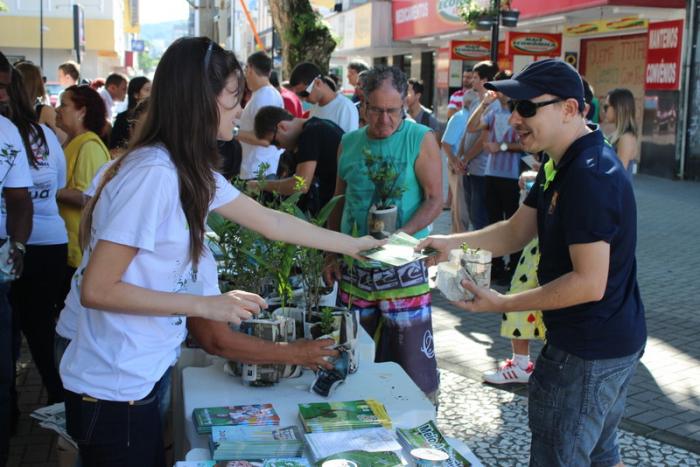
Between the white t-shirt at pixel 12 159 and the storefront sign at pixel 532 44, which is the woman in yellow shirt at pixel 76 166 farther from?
the storefront sign at pixel 532 44

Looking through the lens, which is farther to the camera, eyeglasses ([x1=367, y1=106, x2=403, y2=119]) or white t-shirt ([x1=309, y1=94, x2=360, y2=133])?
white t-shirt ([x1=309, y1=94, x2=360, y2=133])

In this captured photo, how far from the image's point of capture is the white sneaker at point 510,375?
521 centimetres

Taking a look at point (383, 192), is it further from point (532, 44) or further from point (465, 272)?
point (532, 44)

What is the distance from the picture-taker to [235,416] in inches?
107

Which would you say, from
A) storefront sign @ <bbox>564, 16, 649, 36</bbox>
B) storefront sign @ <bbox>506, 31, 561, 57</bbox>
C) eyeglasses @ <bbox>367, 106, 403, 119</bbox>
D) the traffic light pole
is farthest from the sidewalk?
storefront sign @ <bbox>506, 31, 561, 57</bbox>

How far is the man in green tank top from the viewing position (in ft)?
12.5

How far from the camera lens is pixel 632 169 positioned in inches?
253

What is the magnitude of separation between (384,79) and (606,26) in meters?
17.3

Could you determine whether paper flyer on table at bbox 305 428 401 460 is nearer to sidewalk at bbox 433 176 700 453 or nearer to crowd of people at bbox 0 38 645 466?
crowd of people at bbox 0 38 645 466

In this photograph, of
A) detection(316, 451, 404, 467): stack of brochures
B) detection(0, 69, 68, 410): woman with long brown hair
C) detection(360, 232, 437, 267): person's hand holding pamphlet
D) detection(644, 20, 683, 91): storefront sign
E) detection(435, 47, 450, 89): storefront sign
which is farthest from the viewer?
detection(435, 47, 450, 89): storefront sign

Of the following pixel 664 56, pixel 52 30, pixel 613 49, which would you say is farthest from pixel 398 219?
pixel 52 30

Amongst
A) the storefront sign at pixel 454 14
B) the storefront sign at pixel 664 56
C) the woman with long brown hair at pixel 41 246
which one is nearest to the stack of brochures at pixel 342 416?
the woman with long brown hair at pixel 41 246

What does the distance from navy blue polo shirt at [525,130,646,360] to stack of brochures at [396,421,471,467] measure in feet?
1.75

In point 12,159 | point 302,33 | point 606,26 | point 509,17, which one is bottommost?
point 12,159
